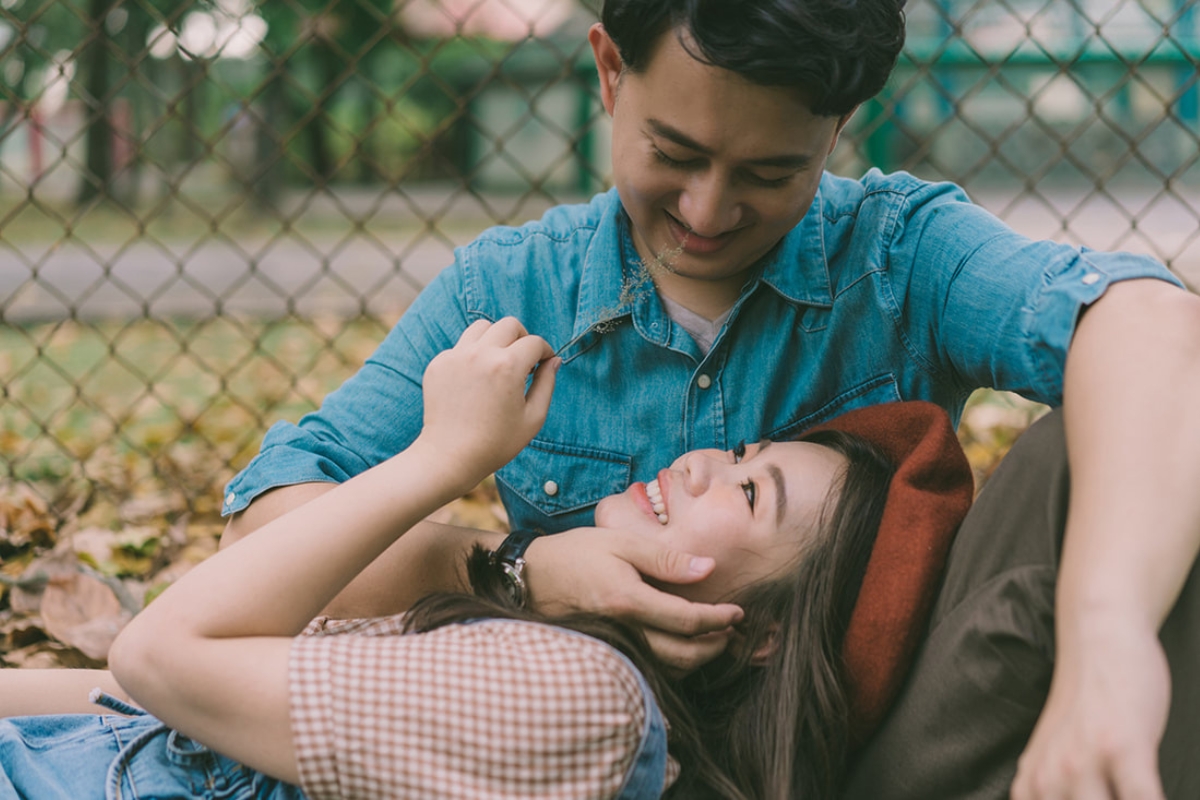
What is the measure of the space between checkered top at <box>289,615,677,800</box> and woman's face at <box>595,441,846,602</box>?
0.39 meters

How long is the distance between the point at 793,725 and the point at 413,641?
518 millimetres

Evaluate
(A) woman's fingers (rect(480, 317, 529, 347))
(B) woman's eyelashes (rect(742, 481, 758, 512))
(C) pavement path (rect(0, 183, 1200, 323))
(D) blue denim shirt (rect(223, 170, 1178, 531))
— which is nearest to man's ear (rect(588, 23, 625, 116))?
(D) blue denim shirt (rect(223, 170, 1178, 531))

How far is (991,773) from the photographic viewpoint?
4.17 ft

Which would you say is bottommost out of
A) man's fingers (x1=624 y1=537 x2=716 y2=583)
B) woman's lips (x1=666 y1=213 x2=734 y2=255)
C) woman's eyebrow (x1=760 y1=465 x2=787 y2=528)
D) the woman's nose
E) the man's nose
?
man's fingers (x1=624 y1=537 x2=716 y2=583)

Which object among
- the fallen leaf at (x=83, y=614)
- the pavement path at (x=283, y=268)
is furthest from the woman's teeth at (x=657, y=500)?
→ the pavement path at (x=283, y=268)

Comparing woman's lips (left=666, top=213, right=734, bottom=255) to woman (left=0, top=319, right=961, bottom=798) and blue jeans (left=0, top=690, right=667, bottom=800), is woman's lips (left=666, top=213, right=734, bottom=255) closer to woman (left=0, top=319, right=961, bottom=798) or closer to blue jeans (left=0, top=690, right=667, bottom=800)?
woman (left=0, top=319, right=961, bottom=798)

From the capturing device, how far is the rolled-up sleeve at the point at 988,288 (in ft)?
4.86

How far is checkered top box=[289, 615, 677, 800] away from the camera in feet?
3.92

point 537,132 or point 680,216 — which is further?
point 537,132

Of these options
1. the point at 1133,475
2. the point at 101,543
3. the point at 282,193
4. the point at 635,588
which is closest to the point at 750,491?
the point at 635,588

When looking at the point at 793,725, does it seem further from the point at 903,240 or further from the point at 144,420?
the point at 144,420

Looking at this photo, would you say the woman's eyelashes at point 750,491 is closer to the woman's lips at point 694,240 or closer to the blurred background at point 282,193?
the woman's lips at point 694,240

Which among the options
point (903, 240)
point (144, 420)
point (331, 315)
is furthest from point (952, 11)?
point (903, 240)

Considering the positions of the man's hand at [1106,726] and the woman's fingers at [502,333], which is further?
the woman's fingers at [502,333]
